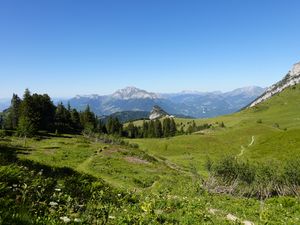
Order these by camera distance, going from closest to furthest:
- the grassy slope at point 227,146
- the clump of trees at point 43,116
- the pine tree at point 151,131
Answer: the grassy slope at point 227,146 → the clump of trees at point 43,116 → the pine tree at point 151,131

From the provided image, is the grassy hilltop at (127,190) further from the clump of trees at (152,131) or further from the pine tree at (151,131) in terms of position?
the clump of trees at (152,131)

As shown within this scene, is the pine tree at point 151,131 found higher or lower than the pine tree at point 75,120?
lower

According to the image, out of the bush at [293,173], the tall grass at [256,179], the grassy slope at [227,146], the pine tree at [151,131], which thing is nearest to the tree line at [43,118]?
the pine tree at [151,131]

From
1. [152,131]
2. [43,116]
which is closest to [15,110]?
[43,116]

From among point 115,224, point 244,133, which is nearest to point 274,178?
point 115,224

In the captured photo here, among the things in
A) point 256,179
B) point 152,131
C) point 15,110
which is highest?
point 15,110

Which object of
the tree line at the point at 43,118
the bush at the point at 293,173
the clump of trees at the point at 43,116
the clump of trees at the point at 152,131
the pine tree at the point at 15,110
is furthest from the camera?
the clump of trees at the point at 152,131

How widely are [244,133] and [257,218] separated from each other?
135396 millimetres

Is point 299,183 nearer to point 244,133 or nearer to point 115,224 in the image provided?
point 115,224

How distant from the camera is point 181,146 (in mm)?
121312

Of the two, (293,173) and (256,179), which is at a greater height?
(293,173)

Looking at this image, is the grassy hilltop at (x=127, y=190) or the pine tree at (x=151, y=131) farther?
the pine tree at (x=151, y=131)

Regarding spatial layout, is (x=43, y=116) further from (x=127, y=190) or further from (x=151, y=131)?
(x=127, y=190)

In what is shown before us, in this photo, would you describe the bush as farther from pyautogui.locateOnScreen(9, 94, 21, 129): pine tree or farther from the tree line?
pyautogui.locateOnScreen(9, 94, 21, 129): pine tree
